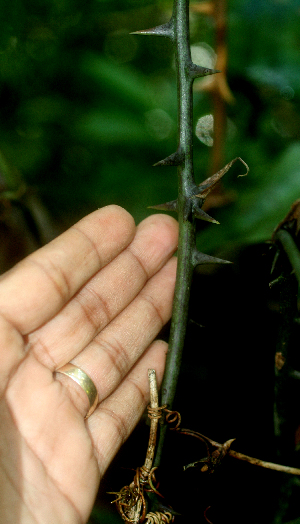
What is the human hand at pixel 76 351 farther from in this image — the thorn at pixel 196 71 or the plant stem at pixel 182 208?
the thorn at pixel 196 71

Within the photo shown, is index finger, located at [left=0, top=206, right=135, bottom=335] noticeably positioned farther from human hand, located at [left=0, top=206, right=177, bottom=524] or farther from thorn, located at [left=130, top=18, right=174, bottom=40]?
thorn, located at [left=130, top=18, right=174, bottom=40]

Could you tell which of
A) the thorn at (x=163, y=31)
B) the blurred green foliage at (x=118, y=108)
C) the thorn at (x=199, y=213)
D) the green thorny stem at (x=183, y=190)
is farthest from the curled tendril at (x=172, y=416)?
the thorn at (x=163, y=31)

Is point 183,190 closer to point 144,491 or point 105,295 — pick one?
point 105,295

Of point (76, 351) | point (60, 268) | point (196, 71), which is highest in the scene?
point (196, 71)

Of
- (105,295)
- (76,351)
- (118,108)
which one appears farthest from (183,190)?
(118,108)

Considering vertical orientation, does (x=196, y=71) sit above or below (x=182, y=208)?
above

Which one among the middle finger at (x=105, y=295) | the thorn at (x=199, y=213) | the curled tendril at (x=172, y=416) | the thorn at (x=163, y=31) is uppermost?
the thorn at (x=163, y=31)

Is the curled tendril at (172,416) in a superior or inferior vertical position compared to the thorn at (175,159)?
inferior
